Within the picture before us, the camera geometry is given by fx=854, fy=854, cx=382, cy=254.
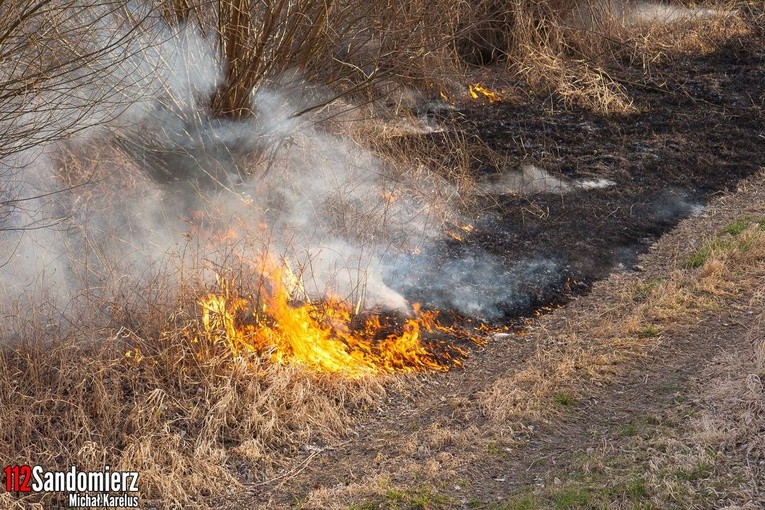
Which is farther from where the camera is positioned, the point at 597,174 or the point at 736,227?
the point at 597,174

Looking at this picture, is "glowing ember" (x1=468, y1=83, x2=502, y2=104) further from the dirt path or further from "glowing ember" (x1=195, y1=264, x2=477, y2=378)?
"glowing ember" (x1=195, y1=264, x2=477, y2=378)

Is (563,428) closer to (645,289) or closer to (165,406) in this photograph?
(645,289)

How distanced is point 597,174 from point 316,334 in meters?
4.61

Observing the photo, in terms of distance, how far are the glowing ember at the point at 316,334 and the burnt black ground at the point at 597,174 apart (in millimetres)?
625

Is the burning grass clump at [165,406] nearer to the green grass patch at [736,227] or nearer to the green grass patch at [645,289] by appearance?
the green grass patch at [645,289]

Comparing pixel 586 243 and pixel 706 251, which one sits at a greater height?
pixel 706 251

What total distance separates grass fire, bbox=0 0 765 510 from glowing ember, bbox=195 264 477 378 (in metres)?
0.02

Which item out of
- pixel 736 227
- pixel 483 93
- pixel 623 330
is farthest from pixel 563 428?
pixel 483 93

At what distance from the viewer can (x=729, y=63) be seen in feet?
41.2

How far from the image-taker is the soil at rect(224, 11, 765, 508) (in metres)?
5.33

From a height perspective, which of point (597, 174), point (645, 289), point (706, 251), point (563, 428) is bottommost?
point (563, 428)

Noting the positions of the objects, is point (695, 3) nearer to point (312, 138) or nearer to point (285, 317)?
point (312, 138)

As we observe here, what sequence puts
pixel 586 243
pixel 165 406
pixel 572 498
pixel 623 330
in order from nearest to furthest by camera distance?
pixel 572 498 < pixel 165 406 < pixel 623 330 < pixel 586 243

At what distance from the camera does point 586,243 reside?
27.8 feet
